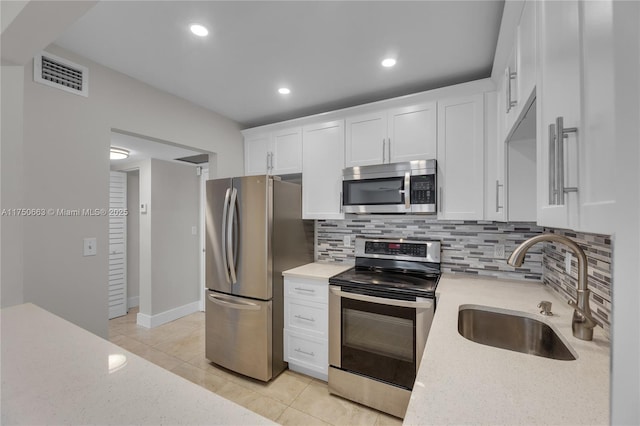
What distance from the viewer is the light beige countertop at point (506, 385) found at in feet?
2.22

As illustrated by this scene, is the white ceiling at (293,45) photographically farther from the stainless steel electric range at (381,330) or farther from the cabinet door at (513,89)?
the stainless steel electric range at (381,330)

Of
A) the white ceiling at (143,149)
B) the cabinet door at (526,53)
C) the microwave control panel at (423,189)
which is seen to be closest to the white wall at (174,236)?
the white ceiling at (143,149)

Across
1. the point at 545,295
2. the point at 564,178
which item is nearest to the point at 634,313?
the point at 564,178

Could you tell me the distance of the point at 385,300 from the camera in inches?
76.4

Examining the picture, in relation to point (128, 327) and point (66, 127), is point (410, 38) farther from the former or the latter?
point (128, 327)

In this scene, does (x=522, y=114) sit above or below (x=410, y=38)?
below

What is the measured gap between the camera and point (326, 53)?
6.18ft

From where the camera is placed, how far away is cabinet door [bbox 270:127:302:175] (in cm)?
279

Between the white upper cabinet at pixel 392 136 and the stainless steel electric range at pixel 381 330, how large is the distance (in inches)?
31.8

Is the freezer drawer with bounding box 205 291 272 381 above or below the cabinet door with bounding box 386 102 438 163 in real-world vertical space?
below

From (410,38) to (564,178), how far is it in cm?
144

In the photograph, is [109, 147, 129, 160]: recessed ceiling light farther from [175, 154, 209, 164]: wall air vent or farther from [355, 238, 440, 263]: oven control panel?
[355, 238, 440, 263]: oven control panel

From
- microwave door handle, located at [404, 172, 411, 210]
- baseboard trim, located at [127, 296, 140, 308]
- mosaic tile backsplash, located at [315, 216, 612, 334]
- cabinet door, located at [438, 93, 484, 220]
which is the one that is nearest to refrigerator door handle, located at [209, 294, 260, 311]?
mosaic tile backsplash, located at [315, 216, 612, 334]

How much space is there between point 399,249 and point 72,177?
8.24 feet
